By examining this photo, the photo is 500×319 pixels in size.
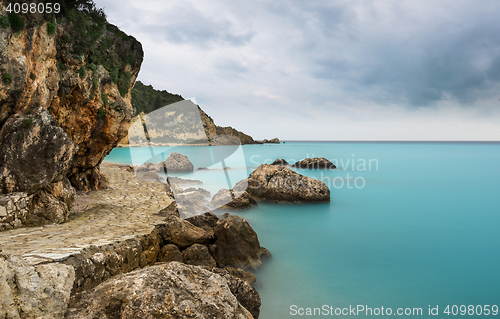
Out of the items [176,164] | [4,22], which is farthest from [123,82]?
[176,164]

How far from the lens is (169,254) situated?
698 cm

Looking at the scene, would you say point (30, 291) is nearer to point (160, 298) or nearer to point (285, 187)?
point (160, 298)

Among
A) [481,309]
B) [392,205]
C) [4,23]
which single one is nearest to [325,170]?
[392,205]

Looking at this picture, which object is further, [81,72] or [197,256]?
[81,72]

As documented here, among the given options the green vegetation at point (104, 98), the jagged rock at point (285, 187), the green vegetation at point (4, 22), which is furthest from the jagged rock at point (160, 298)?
the jagged rock at point (285, 187)

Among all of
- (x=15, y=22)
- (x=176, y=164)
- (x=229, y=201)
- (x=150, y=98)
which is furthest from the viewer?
(x=150, y=98)

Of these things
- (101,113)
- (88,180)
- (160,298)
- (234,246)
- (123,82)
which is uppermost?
(123,82)

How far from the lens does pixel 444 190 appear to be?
25141mm

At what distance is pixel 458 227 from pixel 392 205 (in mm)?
4625

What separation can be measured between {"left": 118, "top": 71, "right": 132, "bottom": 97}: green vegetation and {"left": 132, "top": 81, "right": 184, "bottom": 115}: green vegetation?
5297 cm

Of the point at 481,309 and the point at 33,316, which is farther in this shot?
the point at 481,309

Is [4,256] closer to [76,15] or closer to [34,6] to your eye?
[34,6]

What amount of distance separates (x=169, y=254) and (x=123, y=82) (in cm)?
776

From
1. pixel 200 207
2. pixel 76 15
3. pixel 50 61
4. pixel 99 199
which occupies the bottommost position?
pixel 200 207
